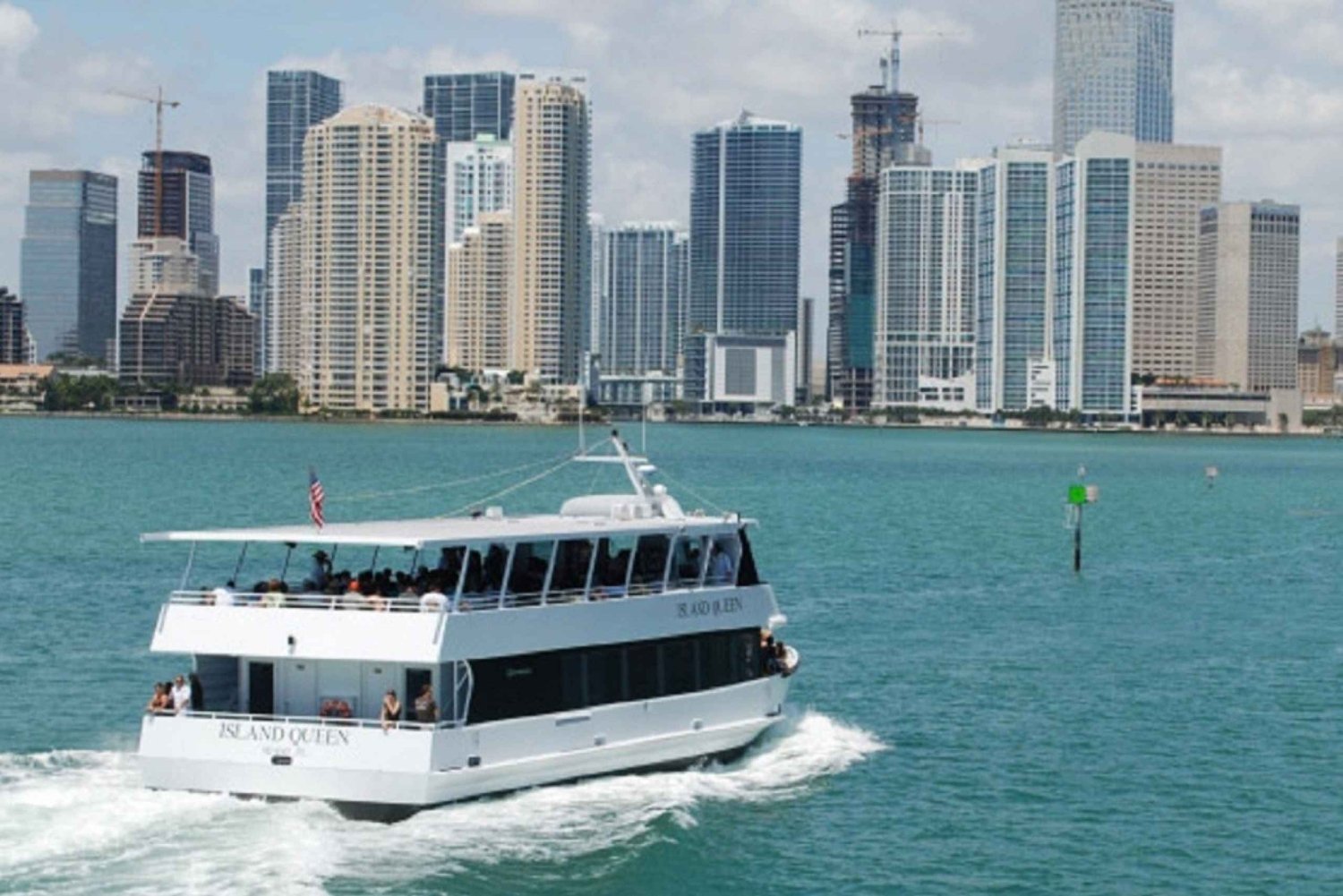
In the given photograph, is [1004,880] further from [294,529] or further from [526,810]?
[294,529]

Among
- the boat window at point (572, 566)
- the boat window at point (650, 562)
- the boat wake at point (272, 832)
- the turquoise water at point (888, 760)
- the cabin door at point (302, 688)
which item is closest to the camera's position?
the boat wake at point (272, 832)

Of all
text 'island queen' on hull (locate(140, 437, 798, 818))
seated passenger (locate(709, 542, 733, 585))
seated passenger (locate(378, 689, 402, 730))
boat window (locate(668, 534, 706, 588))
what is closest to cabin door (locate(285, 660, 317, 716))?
text 'island queen' on hull (locate(140, 437, 798, 818))

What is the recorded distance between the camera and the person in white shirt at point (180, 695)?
96.5 ft

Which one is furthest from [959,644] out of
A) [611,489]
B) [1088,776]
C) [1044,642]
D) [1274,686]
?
[611,489]

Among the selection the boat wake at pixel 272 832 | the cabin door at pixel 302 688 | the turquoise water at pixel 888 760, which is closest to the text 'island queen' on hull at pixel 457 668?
the cabin door at pixel 302 688

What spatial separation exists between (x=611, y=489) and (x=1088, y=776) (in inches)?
2967

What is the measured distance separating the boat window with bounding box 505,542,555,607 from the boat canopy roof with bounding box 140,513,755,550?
280mm

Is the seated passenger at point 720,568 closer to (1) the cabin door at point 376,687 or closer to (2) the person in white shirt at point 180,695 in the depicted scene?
(1) the cabin door at point 376,687

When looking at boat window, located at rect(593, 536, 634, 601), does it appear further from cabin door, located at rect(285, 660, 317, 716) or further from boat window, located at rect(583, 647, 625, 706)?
cabin door, located at rect(285, 660, 317, 716)

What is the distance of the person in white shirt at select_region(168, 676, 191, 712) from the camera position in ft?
96.5

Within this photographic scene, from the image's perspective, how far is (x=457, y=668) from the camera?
29.7m

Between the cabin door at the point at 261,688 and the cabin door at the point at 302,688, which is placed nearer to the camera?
the cabin door at the point at 302,688

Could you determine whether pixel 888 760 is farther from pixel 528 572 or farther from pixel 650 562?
pixel 528 572

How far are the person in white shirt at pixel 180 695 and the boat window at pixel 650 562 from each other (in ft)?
23.1
